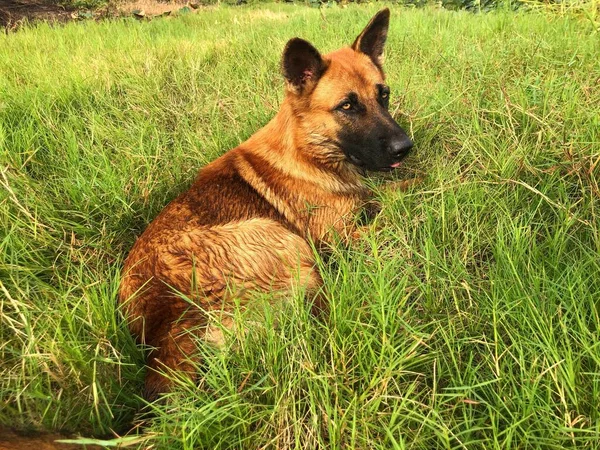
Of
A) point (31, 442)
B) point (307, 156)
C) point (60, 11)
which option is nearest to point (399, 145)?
point (307, 156)

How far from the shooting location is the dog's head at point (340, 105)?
2.51 metres

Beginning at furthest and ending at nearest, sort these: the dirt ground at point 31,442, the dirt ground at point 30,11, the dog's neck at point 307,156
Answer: the dirt ground at point 30,11 < the dog's neck at point 307,156 < the dirt ground at point 31,442

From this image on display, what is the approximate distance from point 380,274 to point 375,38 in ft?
6.82

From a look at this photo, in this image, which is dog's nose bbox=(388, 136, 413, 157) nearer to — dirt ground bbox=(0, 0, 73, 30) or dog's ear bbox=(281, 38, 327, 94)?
dog's ear bbox=(281, 38, 327, 94)

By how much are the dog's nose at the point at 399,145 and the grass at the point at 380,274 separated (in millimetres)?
253

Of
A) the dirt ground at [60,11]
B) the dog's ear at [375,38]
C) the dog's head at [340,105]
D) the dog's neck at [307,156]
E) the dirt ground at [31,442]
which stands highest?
the dirt ground at [60,11]

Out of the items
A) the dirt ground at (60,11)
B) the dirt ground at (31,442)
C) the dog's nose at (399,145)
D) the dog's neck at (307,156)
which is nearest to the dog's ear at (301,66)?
the dog's neck at (307,156)

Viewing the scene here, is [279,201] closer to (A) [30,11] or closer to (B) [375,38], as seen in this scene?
(B) [375,38]

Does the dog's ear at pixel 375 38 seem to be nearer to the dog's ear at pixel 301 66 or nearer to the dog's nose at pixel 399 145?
the dog's ear at pixel 301 66

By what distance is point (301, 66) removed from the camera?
8.62ft

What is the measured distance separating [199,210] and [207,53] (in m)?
3.51

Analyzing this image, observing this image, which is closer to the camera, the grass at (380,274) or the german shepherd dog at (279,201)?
the grass at (380,274)

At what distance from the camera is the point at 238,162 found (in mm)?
2652

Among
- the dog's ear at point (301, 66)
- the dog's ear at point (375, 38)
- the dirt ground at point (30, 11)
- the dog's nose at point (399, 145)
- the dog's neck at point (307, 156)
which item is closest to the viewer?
the dog's nose at point (399, 145)
